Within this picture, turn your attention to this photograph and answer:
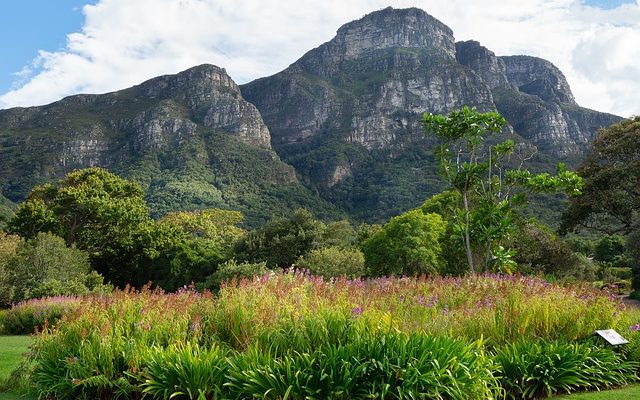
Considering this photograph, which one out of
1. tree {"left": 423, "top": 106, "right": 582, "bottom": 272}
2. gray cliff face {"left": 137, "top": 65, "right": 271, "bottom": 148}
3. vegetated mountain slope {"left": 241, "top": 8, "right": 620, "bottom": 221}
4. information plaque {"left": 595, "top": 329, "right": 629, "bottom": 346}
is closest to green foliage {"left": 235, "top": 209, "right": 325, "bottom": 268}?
tree {"left": 423, "top": 106, "right": 582, "bottom": 272}

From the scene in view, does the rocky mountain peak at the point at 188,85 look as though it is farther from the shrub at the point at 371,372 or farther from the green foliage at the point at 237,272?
the shrub at the point at 371,372

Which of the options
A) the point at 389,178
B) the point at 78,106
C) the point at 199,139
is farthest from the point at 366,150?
the point at 78,106

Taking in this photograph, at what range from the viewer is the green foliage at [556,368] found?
18.7 ft

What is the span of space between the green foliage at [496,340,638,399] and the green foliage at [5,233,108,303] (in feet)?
70.1

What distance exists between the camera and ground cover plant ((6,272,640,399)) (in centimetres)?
481

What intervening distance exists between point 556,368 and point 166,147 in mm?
131554

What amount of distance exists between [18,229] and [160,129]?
4205 inches

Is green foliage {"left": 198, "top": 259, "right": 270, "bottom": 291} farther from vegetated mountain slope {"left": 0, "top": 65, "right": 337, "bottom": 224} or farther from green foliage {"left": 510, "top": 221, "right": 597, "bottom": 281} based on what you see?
vegetated mountain slope {"left": 0, "top": 65, "right": 337, "bottom": 224}

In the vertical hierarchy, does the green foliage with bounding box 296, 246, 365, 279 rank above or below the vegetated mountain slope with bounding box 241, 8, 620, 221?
below

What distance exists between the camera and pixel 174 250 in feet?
133

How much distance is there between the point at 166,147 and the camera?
5089 inches

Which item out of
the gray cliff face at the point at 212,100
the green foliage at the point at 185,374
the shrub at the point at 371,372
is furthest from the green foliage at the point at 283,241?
the gray cliff face at the point at 212,100

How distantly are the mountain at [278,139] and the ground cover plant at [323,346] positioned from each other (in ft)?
283

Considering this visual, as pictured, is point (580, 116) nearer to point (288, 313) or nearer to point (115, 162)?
point (115, 162)
